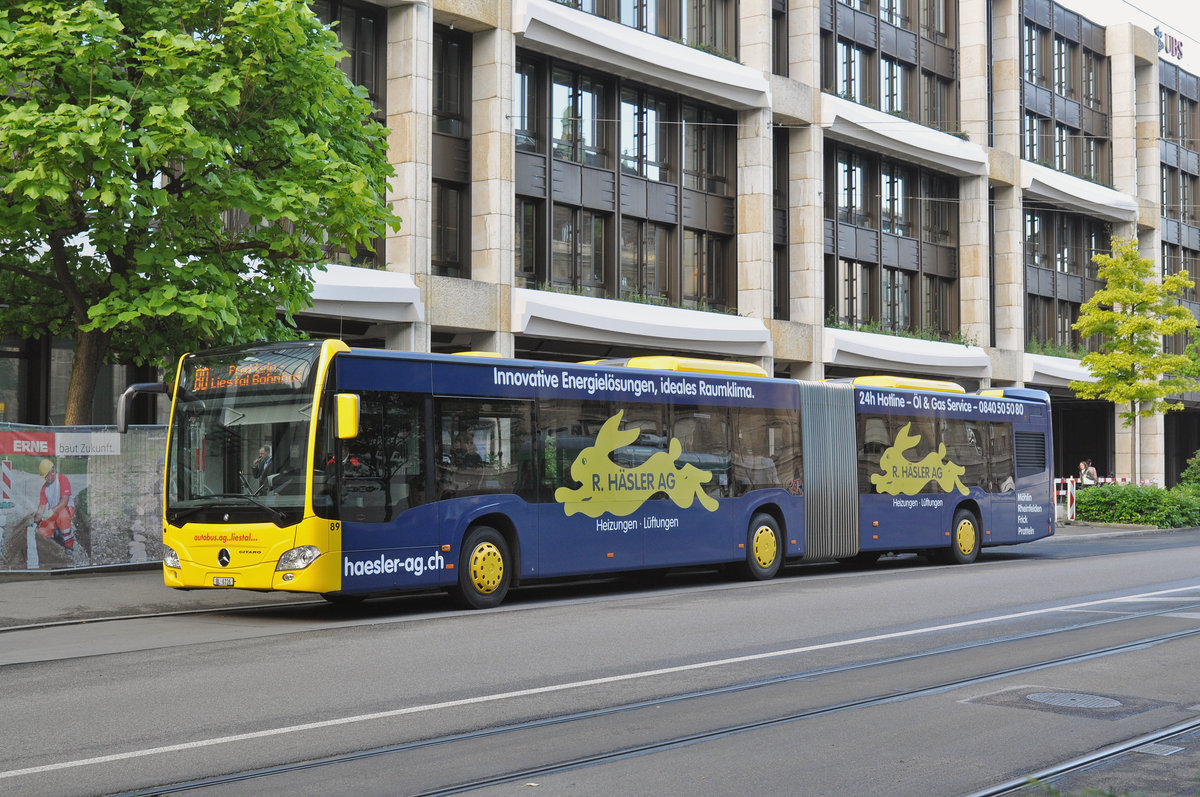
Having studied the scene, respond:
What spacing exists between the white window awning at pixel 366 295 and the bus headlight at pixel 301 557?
11.2m

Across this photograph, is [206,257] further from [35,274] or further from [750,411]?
[750,411]

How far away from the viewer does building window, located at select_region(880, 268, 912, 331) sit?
1644 inches

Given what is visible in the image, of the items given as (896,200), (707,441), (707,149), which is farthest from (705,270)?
(707,441)

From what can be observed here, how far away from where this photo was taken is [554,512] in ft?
52.3

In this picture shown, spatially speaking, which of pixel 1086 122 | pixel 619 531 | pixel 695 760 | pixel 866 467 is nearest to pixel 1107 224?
pixel 1086 122

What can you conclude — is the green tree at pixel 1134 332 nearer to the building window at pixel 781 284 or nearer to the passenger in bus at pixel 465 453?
the building window at pixel 781 284

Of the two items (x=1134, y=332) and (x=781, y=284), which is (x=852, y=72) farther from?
(x=1134, y=332)

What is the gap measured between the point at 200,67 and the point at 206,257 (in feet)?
7.50

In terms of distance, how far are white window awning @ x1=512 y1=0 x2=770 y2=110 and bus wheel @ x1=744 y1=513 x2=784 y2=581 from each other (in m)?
Result: 13.4

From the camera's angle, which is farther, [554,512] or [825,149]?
[825,149]

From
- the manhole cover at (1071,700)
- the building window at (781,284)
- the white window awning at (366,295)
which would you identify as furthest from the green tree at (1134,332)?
the manhole cover at (1071,700)

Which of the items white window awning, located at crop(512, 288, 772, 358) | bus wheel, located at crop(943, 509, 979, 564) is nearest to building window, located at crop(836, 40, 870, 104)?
white window awning, located at crop(512, 288, 772, 358)

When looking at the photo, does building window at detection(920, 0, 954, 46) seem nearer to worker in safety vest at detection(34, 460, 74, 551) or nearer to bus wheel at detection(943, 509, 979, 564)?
bus wheel at detection(943, 509, 979, 564)

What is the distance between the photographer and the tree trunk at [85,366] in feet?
55.0
